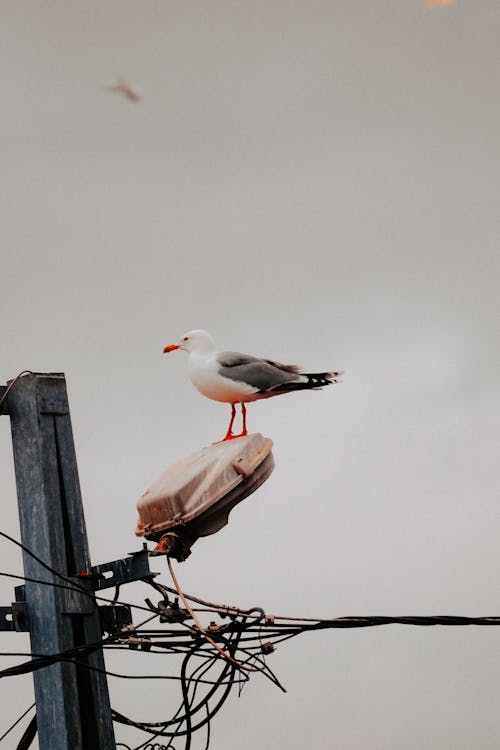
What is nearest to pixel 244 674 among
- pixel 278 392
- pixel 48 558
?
pixel 48 558

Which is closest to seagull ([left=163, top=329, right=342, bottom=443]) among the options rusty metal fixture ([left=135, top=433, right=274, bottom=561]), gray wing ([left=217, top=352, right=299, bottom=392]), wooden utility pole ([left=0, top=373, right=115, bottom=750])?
gray wing ([left=217, top=352, right=299, bottom=392])

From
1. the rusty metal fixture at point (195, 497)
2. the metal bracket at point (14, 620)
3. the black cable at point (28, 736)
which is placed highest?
the rusty metal fixture at point (195, 497)

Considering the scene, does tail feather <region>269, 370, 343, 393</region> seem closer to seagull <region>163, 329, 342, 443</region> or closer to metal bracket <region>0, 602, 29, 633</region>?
seagull <region>163, 329, 342, 443</region>

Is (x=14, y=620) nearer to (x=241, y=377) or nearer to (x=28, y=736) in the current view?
(x=28, y=736)

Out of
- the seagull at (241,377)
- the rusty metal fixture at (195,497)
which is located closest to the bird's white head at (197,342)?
the seagull at (241,377)

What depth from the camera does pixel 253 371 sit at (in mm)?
9383

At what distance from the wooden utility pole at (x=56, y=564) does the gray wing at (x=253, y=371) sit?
1808 mm

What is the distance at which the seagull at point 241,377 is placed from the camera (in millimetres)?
9391

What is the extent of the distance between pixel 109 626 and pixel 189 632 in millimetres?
524

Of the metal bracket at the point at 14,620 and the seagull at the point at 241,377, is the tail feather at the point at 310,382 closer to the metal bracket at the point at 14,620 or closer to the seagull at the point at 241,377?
the seagull at the point at 241,377

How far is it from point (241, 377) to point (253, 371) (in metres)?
0.10

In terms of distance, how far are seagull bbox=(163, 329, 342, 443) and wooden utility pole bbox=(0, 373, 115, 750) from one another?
1781 millimetres

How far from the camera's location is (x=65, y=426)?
312 inches

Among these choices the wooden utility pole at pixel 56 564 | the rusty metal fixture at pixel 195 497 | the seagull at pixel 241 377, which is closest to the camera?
the wooden utility pole at pixel 56 564
